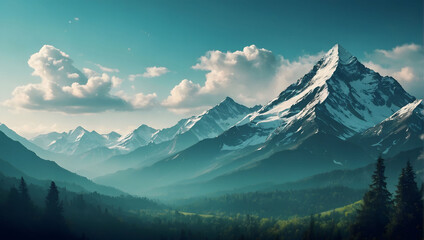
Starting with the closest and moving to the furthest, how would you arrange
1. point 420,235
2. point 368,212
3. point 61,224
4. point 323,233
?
point 420,235 → point 368,212 → point 323,233 → point 61,224

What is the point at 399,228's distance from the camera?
100562 mm

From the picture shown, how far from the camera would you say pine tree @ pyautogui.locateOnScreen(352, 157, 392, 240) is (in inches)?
4077

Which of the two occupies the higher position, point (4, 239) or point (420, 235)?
point (420, 235)

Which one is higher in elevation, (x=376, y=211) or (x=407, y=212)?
(x=407, y=212)

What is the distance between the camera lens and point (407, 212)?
101750 mm

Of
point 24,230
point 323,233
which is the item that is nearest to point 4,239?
point 24,230

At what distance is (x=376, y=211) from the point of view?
10431 centimetres

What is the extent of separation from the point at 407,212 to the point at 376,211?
295 inches

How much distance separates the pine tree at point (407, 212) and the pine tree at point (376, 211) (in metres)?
2.89

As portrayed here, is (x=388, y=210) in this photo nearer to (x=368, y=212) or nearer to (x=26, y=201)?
(x=368, y=212)

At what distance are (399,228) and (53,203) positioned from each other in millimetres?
149761

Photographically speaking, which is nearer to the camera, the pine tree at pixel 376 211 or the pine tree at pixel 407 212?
the pine tree at pixel 407 212

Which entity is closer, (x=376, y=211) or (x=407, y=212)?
(x=407, y=212)

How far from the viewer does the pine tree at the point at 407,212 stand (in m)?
99.9
